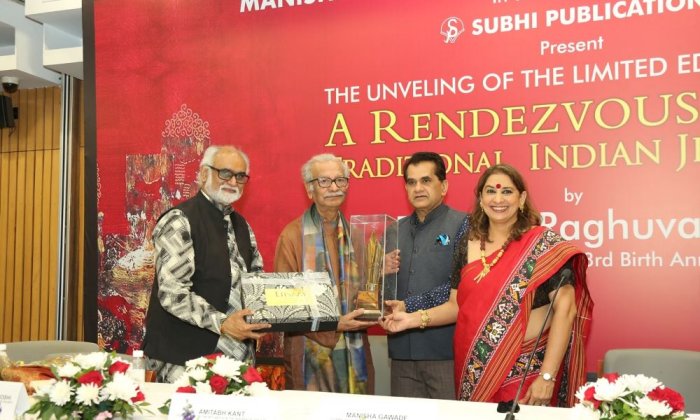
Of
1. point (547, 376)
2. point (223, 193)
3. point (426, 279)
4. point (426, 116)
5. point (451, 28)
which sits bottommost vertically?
point (547, 376)

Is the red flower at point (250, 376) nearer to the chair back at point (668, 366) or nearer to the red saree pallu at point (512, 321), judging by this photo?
the red saree pallu at point (512, 321)

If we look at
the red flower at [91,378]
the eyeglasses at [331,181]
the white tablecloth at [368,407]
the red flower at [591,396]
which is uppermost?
the eyeglasses at [331,181]

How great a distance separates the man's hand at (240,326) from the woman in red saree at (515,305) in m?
0.82

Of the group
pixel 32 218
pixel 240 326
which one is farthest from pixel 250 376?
pixel 32 218

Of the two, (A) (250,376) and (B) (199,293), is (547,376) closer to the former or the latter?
(A) (250,376)

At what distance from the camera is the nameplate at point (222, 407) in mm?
1645

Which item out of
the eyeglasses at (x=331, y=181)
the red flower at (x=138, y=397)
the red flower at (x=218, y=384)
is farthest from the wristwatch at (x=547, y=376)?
the red flower at (x=138, y=397)

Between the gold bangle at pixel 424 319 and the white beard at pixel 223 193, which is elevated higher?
the white beard at pixel 223 193

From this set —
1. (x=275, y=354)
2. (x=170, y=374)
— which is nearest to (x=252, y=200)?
(x=275, y=354)

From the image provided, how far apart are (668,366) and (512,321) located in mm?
799

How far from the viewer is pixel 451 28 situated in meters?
4.00

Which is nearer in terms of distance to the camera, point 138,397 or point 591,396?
point 591,396

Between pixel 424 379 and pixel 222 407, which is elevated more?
pixel 222 407

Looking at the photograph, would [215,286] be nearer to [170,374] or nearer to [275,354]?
[170,374]
